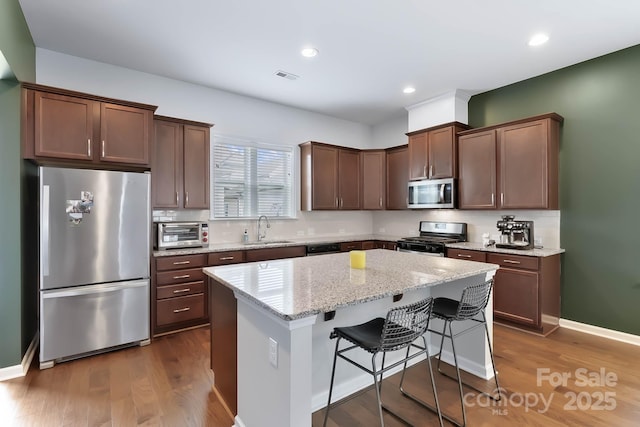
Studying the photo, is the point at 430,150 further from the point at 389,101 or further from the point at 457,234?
the point at 457,234

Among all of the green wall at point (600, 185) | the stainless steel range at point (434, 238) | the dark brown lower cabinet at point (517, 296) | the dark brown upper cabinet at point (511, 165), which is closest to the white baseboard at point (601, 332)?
the green wall at point (600, 185)

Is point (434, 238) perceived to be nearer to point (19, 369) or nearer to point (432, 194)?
point (432, 194)

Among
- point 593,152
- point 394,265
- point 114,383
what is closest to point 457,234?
point 593,152

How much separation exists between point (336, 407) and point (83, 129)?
3.26m

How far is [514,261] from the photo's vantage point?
3535 mm

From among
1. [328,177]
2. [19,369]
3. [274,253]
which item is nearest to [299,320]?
[19,369]

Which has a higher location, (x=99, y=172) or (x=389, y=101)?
(x=389, y=101)

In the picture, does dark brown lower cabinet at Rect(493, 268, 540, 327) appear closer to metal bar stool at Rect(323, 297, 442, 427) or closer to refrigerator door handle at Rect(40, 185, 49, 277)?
metal bar stool at Rect(323, 297, 442, 427)

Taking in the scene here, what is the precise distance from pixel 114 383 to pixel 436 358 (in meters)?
2.70

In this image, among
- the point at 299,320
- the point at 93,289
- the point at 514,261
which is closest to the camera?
the point at 299,320

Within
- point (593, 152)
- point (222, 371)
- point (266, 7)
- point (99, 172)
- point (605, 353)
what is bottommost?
point (605, 353)

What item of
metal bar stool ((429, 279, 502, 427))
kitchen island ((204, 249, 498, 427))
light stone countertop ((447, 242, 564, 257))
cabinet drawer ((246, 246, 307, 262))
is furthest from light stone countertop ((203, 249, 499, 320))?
cabinet drawer ((246, 246, 307, 262))

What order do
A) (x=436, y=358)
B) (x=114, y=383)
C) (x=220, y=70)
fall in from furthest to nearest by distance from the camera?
(x=220, y=70) → (x=436, y=358) → (x=114, y=383)

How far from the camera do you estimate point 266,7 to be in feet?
8.50
